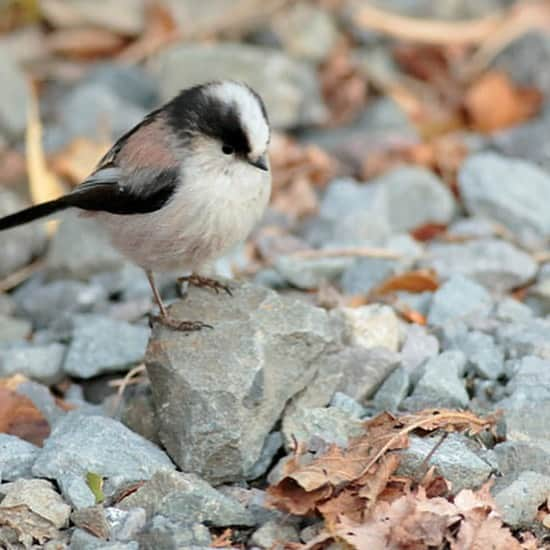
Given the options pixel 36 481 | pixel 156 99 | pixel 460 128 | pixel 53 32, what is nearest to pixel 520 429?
pixel 36 481

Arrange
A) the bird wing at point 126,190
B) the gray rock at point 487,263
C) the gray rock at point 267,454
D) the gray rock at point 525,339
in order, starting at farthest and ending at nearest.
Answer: the gray rock at point 487,263 < the gray rock at point 525,339 < the bird wing at point 126,190 < the gray rock at point 267,454

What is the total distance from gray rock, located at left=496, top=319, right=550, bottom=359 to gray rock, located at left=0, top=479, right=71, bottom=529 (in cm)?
162

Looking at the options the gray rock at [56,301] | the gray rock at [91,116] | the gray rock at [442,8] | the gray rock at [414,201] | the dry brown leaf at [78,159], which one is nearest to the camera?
the gray rock at [56,301]

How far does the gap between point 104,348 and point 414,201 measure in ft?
6.26

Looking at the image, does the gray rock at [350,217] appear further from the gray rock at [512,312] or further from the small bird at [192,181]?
the small bird at [192,181]

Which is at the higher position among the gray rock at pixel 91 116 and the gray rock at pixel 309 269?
the gray rock at pixel 91 116

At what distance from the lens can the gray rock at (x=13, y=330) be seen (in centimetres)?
475

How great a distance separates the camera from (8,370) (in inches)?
173

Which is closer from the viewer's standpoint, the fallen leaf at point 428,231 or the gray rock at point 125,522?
the gray rock at point 125,522

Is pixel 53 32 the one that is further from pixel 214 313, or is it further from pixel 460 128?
pixel 214 313

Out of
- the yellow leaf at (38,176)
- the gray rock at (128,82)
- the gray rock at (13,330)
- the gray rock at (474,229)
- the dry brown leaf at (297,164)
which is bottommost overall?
the gray rock at (13,330)

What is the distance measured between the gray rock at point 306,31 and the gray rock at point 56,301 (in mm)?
2493

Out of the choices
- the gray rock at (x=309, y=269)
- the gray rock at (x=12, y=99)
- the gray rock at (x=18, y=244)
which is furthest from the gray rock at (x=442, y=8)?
the gray rock at (x=18, y=244)

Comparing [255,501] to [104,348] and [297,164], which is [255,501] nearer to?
[104,348]
